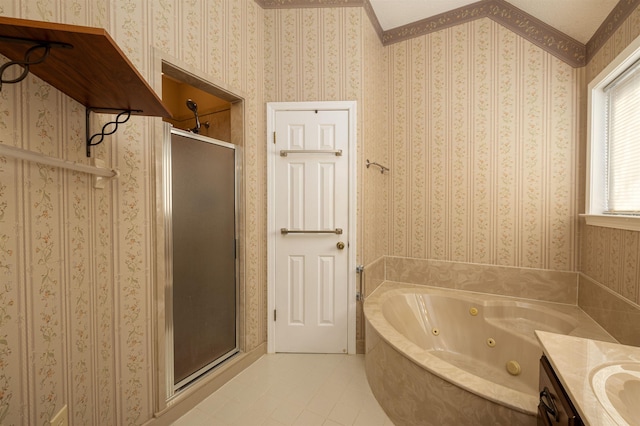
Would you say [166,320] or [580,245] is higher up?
[580,245]

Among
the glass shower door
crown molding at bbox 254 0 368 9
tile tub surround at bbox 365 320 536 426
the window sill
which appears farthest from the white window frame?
the glass shower door

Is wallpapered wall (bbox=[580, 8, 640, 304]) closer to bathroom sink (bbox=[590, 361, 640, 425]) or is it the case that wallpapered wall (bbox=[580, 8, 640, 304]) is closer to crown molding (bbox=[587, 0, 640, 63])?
crown molding (bbox=[587, 0, 640, 63])

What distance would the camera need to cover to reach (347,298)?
221 cm

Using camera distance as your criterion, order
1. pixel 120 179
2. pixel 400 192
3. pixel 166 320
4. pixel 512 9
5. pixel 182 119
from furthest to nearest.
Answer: pixel 182 119 < pixel 400 192 < pixel 512 9 < pixel 166 320 < pixel 120 179

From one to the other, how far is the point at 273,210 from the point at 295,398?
1305mm

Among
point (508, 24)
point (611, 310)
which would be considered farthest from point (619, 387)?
point (508, 24)

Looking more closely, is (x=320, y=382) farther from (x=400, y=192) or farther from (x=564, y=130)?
(x=564, y=130)

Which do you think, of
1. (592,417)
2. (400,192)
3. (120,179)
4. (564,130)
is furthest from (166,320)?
(564,130)

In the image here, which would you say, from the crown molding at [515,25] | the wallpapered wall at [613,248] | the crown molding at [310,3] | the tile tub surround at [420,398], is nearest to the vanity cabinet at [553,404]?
the tile tub surround at [420,398]

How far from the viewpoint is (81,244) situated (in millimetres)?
1166

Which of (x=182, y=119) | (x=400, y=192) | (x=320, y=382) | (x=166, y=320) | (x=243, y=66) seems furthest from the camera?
(x=182, y=119)

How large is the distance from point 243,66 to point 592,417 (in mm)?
2399

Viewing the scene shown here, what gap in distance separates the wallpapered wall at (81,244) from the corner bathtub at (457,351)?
1325 mm

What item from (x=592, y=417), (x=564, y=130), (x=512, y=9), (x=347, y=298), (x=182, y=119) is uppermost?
(x=512, y=9)
